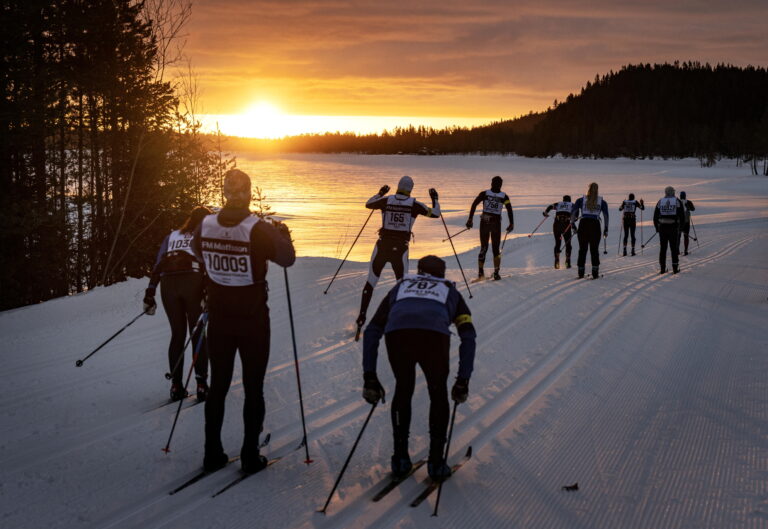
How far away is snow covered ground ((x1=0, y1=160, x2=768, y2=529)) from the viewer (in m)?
4.23


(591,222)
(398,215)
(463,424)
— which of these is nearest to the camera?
(463,424)

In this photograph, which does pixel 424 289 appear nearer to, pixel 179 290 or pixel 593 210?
pixel 179 290

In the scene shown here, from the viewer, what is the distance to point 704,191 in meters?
54.3

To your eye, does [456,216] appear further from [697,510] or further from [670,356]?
[697,510]

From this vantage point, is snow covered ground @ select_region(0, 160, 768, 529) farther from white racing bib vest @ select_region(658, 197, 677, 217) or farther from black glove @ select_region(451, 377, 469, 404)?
white racing bib vest @ select_region(658, 197, 677, 217)

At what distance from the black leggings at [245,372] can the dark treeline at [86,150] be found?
10315mm

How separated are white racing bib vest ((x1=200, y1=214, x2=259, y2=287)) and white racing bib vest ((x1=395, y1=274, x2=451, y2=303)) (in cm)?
110

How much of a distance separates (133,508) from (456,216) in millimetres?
34065

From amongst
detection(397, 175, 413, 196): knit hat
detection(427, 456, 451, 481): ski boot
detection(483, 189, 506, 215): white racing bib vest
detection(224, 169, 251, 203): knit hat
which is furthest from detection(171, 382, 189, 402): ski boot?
detection(483, 189, 506, 215): white racing bib vest

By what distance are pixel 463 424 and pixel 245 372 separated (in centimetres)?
227

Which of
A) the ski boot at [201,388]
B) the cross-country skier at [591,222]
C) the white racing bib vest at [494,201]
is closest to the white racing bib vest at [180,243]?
the ski boot at [201,388]

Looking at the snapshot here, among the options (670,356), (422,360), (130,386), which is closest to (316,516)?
(422,360)

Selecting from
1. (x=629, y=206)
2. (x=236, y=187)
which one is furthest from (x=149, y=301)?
(x=629, y=206)

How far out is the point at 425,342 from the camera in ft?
13.9
